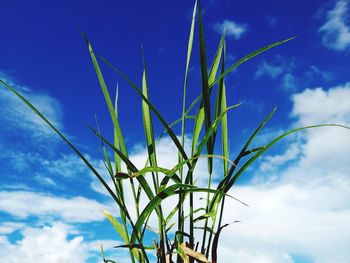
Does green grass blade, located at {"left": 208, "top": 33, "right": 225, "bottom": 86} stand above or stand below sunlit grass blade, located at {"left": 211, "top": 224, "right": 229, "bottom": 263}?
above

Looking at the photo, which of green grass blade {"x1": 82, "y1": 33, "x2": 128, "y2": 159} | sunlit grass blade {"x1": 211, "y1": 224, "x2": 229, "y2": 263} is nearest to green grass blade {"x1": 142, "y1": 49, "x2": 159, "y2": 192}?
green grass blade {"x1": 82, "y1": 33, "x2": 128, "y2": 159}

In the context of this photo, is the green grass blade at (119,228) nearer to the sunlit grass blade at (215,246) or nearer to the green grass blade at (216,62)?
the sunlit grass blade at (215,246)

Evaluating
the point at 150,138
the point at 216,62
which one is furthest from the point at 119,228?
the point at 216,62

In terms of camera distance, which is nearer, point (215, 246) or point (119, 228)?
point (215, 246)

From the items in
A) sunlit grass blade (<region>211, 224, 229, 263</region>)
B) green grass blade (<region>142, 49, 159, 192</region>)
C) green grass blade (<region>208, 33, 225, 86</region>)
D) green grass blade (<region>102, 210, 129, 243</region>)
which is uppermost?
green grass blade (<region>208, 33, 225, 86</region>)

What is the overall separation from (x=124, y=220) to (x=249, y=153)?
328 mm

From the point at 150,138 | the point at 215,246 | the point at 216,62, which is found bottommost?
the point at 215,246

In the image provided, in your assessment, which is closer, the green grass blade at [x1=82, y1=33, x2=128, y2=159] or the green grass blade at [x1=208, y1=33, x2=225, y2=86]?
the green grass blade at [x1=82, y1=33, x2=128, y2=159]

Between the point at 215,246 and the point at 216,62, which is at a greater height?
the point at 216,62

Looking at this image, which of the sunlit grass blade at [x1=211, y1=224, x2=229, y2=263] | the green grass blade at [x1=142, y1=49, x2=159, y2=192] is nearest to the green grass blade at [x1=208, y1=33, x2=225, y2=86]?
the green grass blade at [x1=142, y1=49, x2=159, y2=192]

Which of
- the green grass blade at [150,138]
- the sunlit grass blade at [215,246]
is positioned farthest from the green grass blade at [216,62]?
the sunlit grass blade at [215,246]

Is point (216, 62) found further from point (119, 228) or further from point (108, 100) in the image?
point (119, 228)

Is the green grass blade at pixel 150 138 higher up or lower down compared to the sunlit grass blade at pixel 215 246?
higher up

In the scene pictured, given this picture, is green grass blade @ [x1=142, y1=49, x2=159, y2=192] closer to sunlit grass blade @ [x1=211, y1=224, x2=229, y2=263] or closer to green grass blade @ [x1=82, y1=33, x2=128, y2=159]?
green grass blade @ [x1=82, y1=33, x2=128, y2=159]
